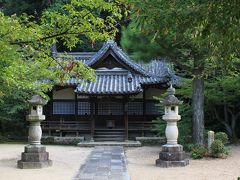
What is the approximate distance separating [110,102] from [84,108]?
5.62ft

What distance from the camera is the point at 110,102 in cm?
2291

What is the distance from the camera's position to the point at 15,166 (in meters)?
12.3

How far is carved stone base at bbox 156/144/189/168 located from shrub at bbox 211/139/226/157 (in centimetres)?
176

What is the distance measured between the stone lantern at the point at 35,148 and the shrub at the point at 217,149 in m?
5.88

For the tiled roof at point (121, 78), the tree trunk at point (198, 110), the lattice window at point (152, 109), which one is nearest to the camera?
the tree trunk at point (198, 110)

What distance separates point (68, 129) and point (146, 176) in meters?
A: 12.3

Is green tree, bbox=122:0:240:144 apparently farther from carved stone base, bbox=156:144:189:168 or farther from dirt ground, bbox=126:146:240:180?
carved stone base, bbox=156:144:189:168

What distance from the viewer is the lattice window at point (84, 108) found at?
76.1 ft

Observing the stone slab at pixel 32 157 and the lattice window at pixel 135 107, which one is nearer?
the stone slab at pixel 32 157

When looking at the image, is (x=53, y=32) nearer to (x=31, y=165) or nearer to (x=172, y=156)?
(x=31, y=165)

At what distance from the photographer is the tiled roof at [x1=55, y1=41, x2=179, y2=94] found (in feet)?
70.8

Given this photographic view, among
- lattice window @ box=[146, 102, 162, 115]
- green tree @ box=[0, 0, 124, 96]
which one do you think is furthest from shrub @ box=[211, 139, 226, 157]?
lattice window @ box=[146, 102, 162, 115]

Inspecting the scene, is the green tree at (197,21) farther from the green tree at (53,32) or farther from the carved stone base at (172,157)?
the carved stone base at (172,157)

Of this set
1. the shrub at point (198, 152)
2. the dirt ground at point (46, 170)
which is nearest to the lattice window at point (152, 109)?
the shrub at point (198, 152)
